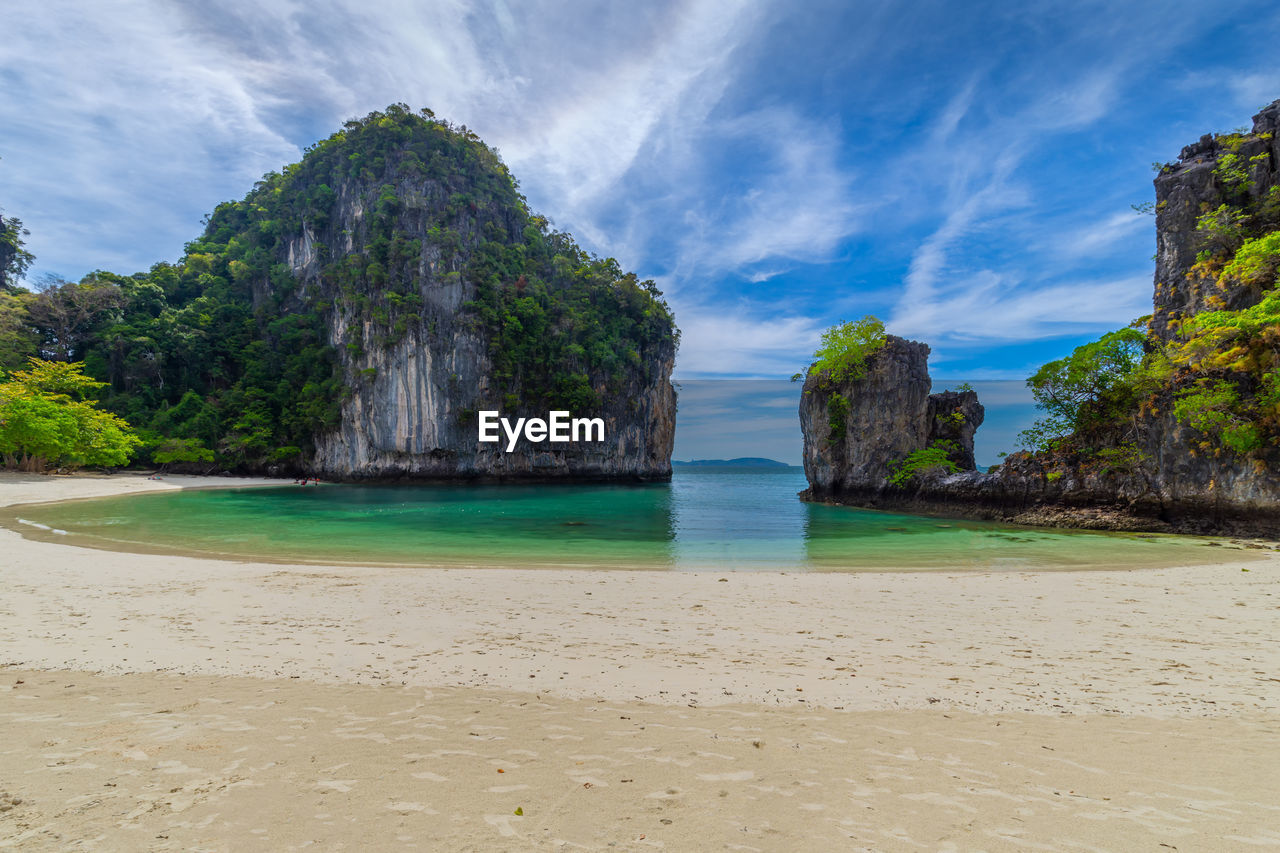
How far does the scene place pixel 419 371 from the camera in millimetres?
39500

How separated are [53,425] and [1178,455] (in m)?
49.7

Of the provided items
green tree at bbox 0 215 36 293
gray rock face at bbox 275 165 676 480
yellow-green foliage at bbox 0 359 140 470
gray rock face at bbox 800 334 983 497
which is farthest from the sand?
green tree at bbox 0 215 36 293

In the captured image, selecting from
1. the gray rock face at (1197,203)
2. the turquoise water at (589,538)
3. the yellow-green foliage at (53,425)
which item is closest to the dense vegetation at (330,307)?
the yellow-green foliage at (53,425)

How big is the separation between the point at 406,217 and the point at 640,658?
153 ft

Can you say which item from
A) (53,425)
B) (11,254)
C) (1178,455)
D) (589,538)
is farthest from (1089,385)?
(11,254)

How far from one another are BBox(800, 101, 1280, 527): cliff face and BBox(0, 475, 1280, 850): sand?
10.6m

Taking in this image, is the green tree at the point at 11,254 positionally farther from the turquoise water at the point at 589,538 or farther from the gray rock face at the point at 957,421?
the gray rock face at the point at 957,421

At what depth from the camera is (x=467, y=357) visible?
40344 millimetres

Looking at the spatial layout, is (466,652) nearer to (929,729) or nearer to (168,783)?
(168,783)

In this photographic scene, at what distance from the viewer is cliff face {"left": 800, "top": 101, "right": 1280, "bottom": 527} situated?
13961 mm

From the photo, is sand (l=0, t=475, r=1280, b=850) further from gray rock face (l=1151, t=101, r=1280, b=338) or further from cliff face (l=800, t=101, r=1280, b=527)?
gray rock face (l=1151, t=101, r=1280, b=338)

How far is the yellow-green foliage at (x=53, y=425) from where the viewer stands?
26.9 metres

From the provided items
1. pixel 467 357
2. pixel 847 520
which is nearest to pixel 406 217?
pixel 467 357

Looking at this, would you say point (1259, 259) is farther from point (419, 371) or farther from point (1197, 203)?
point (419, 371)
